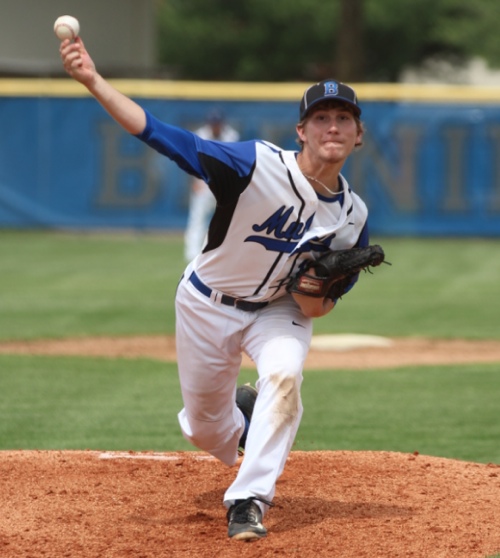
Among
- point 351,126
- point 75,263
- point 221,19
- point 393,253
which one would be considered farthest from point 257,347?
point 221,19

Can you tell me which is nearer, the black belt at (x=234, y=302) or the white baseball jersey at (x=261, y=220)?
the white baseball jersey at (x=261, y=220)

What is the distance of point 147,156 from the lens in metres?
21.2

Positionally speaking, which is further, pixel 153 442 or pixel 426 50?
pixel 426 50

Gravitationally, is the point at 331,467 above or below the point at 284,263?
below

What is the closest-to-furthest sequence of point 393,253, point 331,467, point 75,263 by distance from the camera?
point 331,467 → point 75,263 → point 393,253

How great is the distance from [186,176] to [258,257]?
16395mm

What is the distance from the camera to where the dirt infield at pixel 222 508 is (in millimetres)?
4383

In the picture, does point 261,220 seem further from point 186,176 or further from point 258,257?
point 186,176

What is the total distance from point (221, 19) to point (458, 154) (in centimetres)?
1854

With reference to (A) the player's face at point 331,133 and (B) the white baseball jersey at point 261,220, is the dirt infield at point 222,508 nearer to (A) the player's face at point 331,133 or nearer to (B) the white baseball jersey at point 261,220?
(B) the white baseball jersey at point 261,220

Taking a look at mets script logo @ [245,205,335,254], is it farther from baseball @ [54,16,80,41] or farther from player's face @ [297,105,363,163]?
baseball @ [54,16,80,41]

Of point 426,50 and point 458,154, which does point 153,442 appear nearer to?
point 458,154

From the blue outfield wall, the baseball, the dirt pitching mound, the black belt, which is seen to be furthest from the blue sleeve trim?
the blue outfield wall

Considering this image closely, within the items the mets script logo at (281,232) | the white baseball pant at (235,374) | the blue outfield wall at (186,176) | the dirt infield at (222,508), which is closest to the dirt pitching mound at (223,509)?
the dirt infield at (222,508)
